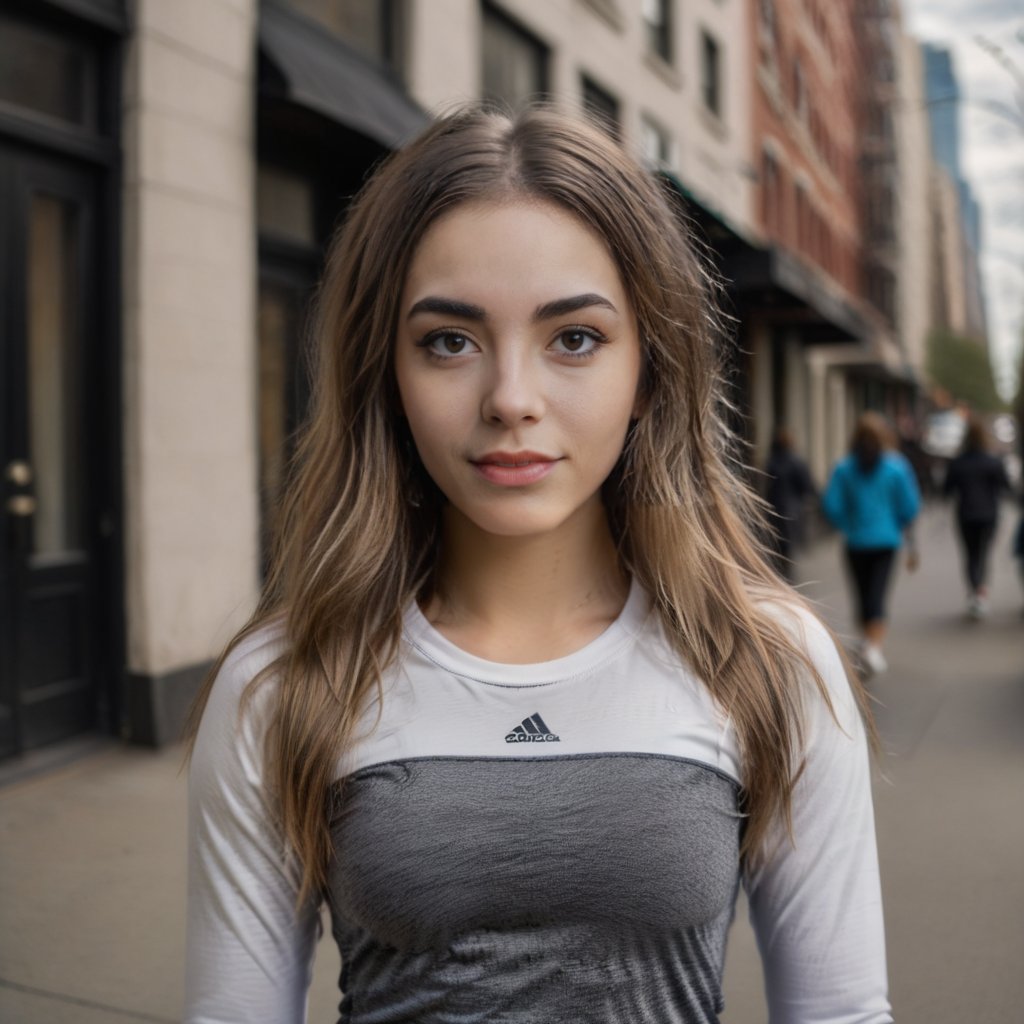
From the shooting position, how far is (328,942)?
163 inches

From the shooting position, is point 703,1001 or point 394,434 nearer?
point 703,1001

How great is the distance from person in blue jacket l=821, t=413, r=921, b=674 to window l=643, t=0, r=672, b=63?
29.6 feet

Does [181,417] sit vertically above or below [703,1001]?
above

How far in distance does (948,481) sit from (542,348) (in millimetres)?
11757

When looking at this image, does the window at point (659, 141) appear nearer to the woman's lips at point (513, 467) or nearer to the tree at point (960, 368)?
the woman's lips at point (513, 467)

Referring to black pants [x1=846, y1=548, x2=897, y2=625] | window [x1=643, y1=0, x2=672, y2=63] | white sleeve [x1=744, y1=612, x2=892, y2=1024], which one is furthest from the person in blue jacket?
window [x1=643, y1=0, x2=672, y2=63]

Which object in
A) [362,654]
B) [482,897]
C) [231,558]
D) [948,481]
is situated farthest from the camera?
[948,481]

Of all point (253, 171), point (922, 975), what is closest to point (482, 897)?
point (922, 975)

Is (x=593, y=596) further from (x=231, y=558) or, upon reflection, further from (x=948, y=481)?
(x=948, y=481)

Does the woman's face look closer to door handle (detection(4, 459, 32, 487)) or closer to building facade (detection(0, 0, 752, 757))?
building facade (detection(0, 0, 752, 757))

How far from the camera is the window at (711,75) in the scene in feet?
60.2

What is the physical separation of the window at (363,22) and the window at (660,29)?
7548 millimetres

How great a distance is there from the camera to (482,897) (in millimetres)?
1383

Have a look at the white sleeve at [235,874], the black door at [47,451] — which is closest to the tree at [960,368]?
the black door at [47,451]
